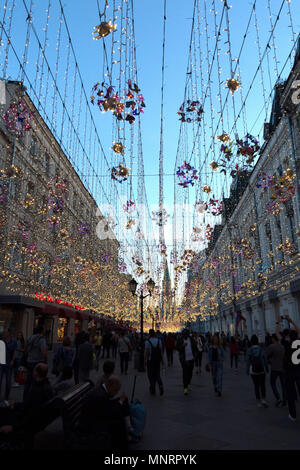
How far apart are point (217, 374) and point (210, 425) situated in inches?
147

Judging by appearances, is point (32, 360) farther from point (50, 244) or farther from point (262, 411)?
point (50, 244)

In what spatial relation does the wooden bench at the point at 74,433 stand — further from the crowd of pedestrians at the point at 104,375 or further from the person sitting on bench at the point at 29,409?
the person sitting on bench at the point at 29,409

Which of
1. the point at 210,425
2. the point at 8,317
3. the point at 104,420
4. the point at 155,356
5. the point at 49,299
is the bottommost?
the point at 210,425

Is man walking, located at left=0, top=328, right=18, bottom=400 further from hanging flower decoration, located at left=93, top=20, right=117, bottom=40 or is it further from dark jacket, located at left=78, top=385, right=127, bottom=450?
hanging flower decoration, located at left=93, top=20, right=117, bottom=40

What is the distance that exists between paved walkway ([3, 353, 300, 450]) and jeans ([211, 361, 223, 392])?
0.94 feet

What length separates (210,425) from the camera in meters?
6.30

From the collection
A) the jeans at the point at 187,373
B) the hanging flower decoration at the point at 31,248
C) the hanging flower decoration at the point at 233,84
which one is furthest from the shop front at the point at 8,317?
the hanging flower decoration at the point at 233,84

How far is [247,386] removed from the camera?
1180 centimetres

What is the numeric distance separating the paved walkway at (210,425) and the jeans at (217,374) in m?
0.29

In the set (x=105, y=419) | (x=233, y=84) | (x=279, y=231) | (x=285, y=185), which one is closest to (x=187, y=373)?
(x=105, y=419)

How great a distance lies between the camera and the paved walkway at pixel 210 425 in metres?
5.19

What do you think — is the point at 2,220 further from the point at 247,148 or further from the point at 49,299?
the point at 247,148
